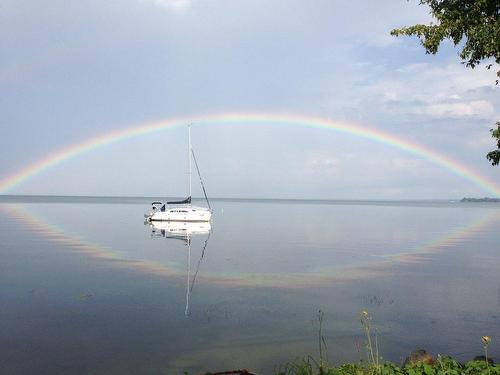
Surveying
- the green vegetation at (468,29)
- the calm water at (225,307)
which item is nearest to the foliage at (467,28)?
the green vegetation at (468,29)

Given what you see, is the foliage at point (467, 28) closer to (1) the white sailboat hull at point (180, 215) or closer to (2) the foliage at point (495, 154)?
(2) the foliage at point (495, 154)

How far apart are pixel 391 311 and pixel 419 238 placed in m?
Result: 44.7

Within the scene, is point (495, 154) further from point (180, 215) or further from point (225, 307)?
point (180, 215)

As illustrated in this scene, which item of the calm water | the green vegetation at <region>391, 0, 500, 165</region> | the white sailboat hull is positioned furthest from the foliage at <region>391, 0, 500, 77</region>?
the white sailboat hull

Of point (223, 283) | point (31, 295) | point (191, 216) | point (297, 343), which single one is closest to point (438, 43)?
point (297, 343)

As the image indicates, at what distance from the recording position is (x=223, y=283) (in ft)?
95.4

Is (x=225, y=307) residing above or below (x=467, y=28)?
below

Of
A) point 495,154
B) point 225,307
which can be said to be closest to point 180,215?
point 225,307

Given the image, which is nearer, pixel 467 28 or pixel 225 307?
pixel 467 28

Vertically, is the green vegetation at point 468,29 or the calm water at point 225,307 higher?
the green vegetation at point 468,29

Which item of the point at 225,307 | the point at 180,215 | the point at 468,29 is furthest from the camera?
the point at 180,215

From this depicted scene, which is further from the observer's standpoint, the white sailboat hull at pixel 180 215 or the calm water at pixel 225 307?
the white sailboat hull at pixel 180 215

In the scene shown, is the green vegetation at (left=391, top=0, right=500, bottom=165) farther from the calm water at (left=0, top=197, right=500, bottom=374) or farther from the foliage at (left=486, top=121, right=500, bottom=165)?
the calm water at (left=0, top=197, right=500, bottom=374)

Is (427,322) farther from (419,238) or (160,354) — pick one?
(419,238)
